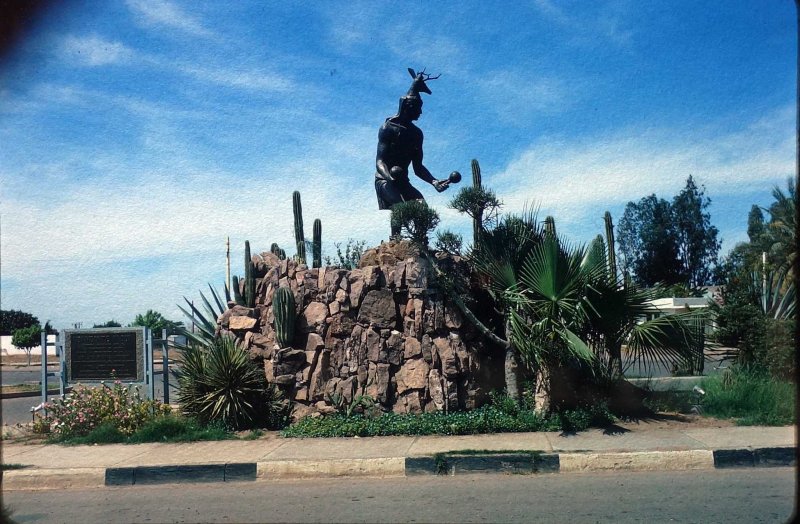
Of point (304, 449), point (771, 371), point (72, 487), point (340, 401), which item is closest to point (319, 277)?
point (340, 401)

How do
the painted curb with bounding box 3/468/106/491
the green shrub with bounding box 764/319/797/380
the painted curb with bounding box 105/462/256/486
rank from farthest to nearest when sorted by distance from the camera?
the green shrub with bounding box 764/319/797/380 → the painted curb with bounding box 3/468/106/491 → the painted curb with bounding box 105/462/256/486

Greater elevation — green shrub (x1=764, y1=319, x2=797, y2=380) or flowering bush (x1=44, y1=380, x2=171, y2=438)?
green shrub (x1=764, y1=319, x2=797, y2=380)

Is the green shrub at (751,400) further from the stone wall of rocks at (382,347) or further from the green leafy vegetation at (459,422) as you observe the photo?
the stone wall of rocks at (382,347)

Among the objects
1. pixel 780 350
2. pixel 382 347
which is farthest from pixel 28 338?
pixel 780 350

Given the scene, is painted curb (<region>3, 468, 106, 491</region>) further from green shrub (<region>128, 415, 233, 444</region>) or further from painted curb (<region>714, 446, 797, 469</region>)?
painted curb (<region>714, 446, 797, 469</region>)

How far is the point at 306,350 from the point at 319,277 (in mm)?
1167

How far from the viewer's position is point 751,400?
10.5 m

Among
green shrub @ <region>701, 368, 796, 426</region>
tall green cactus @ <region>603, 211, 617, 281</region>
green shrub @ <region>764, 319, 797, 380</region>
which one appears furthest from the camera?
green shrub @ <region>764, 319, 797, 380</region>

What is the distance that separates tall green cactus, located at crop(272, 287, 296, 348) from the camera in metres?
11.4

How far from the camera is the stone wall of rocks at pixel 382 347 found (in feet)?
36.3

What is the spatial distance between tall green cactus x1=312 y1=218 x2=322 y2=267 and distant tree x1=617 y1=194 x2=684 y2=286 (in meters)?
28.2

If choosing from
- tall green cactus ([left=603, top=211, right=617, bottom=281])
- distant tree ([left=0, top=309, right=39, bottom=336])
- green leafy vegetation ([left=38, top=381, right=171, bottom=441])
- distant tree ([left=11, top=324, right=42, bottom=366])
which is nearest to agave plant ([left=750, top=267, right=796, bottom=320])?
tall green cactus ([left=603, top=211, right=617, bottom=281])

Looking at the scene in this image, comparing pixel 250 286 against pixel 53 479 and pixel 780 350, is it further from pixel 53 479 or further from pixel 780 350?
pixel 780 350

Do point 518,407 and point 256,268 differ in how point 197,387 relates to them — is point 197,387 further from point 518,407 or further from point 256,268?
point 518,407
